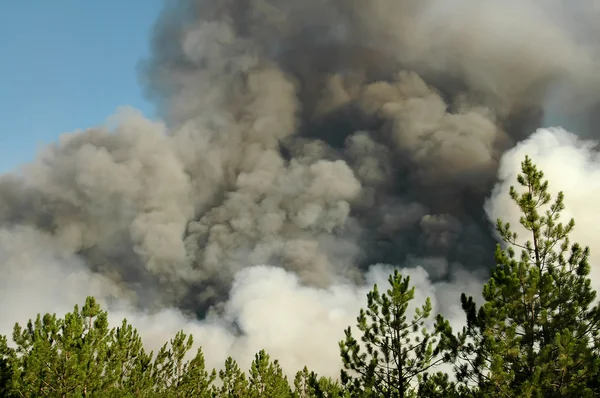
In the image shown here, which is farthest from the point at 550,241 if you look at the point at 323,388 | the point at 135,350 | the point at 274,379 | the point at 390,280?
the point at 274,379

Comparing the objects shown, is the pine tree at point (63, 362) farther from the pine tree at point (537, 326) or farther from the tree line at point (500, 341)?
the pine tree at point (537, 326)

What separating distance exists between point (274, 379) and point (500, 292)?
5050cm

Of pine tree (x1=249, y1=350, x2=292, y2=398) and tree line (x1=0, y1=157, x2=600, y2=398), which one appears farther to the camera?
pine tree (x1=249, y1=350, x2=292, y2=398)

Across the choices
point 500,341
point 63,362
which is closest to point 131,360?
point 63,362

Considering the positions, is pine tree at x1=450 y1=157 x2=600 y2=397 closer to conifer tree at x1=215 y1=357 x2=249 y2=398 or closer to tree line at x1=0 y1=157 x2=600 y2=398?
tree line at x1=0 y1=157 x2=600 y2=398

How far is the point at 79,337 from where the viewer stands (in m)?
30.1

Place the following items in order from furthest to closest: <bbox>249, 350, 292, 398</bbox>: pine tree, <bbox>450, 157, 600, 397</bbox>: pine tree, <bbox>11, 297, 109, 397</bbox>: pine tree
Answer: <bbox>249, 350, 292, 398</bbox>: pine tree
<bbox>11, 297, 109, 397</bbox>: pine tree
<bbox>450, 157, 600, 397</bbox>: pine tree

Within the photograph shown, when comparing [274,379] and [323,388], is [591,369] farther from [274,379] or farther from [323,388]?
[274,379]

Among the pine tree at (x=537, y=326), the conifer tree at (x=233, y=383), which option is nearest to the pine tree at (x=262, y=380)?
the conifer tree at (x=233, y=383)

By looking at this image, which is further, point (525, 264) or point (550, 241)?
point (550, 241)

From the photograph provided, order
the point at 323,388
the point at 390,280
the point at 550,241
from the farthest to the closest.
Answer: the point at 323,388, the point at 390,280, the point at 550,241

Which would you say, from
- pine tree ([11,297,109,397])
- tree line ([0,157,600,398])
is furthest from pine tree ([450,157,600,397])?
pine tree ([11,297,109,397])

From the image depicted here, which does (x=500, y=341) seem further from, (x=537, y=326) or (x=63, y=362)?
(x=63, y=362)

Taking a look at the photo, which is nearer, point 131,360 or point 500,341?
point 500,341
